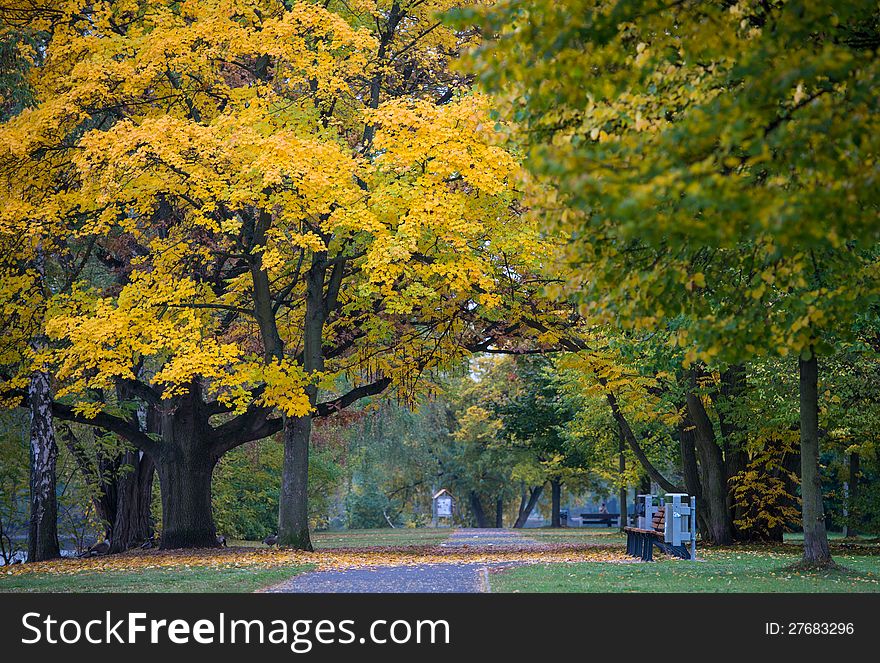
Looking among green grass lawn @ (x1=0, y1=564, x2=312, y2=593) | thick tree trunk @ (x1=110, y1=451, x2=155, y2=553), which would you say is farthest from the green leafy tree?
thick tree trunk @ (x1=110, y1=451, x2=155, y2=553)

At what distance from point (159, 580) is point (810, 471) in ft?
30.8

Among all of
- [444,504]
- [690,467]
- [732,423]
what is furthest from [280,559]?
[444,504]

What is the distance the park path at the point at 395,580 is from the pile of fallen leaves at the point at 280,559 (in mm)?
1041

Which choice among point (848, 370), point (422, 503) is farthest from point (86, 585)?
point (422, 503)

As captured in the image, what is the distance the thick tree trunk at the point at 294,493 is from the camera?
20.1 m

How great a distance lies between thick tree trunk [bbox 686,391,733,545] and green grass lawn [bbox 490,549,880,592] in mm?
6167

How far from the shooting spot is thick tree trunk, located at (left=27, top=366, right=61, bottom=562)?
19.3m

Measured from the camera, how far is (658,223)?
619 cm

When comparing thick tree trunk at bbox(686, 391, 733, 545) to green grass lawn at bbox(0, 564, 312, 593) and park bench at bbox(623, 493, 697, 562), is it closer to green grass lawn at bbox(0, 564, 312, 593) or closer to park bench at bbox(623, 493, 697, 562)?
park bench at bbox(623, 493, 697, 562)

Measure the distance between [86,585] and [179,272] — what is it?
8.29 m

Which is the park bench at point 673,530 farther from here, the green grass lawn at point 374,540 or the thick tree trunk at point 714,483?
the green grass lawn at point 374,540

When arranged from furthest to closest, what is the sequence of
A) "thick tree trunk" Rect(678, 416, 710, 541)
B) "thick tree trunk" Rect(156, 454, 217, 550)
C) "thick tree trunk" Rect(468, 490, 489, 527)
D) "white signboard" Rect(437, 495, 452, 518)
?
1. "thick tree trunk" Rect(468, 490, 489, 527)
2. "white signboard" Rect(437, 495, 452, 518)
3. "thick tree trunk" Rect(678, 416, 710, 541)
4. "thick tree trunk" Rect(156, 454, 217, 550)

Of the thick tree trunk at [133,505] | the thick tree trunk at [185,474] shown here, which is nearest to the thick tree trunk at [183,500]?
the thick tree trunk at [185,474]
